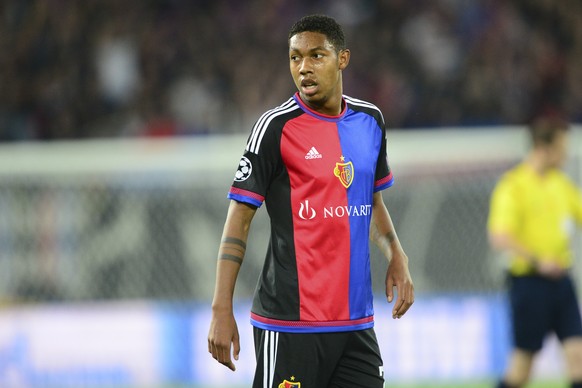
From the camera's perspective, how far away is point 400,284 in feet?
13.7

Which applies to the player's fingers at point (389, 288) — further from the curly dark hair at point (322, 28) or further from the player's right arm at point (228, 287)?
the curly dark hair at point (322, 28)

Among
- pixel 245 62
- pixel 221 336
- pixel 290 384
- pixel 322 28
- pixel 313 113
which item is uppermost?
pixel 245 62

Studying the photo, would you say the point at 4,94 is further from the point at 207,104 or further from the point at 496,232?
the point at 496,232

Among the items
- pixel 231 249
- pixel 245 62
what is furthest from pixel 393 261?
pixel 245 62

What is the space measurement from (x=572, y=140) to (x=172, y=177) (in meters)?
3.42

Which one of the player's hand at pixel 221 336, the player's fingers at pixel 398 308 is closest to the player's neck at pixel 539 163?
the player's fingers at pixel 398 308

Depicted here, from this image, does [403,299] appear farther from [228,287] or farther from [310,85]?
[310,85]

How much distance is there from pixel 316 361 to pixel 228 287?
0.42 metres

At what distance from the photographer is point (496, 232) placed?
6969 mm

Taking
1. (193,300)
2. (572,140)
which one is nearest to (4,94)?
(193,300)

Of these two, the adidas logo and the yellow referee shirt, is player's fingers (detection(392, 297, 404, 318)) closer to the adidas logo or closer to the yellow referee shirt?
the adidas logo

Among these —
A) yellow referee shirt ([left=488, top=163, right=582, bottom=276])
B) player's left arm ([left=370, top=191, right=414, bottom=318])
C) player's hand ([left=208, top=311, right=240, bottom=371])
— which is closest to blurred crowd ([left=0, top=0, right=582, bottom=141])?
yellow referee shirt ([left=488, top=163, right=582, bottom=276])

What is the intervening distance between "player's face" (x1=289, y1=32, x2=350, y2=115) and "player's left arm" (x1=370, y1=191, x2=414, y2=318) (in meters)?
0.53

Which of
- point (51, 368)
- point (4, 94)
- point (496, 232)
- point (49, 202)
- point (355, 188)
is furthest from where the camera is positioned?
point (4, 94)
